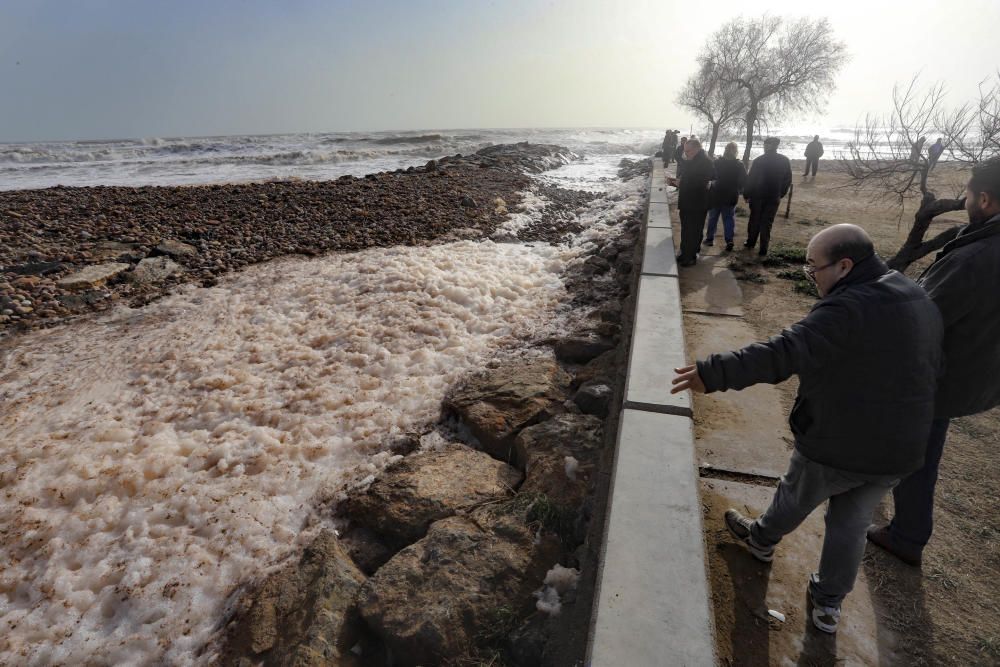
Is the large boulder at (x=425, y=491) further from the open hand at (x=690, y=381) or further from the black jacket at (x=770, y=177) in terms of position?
the black jacket at (x=770, y=177)

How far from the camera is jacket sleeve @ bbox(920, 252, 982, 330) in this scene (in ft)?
7.26

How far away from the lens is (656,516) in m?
2.33

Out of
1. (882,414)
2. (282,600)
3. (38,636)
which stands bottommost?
(38,636)

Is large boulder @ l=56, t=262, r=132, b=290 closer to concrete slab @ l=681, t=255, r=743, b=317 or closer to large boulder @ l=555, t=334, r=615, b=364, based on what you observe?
large boulder @ l=555, t=334, r=615, b=364

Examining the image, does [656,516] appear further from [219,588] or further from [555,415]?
[219,588]

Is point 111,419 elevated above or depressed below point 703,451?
below

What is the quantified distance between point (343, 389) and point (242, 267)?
413cm

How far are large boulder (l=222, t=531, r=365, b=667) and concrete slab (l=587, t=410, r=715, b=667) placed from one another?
4.13 ft

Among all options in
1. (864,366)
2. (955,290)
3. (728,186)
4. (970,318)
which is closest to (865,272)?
(864,366)

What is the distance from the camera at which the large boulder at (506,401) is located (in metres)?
3.78

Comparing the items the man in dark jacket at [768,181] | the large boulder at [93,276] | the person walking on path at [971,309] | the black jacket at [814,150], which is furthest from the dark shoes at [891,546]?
the black jacket at [814,150]

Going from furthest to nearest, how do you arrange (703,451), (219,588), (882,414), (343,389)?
(343,389), (703,451), (219,588), (882,414)

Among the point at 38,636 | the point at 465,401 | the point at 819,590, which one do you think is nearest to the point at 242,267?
the point at 465,401

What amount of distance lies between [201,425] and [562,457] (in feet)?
10.4
